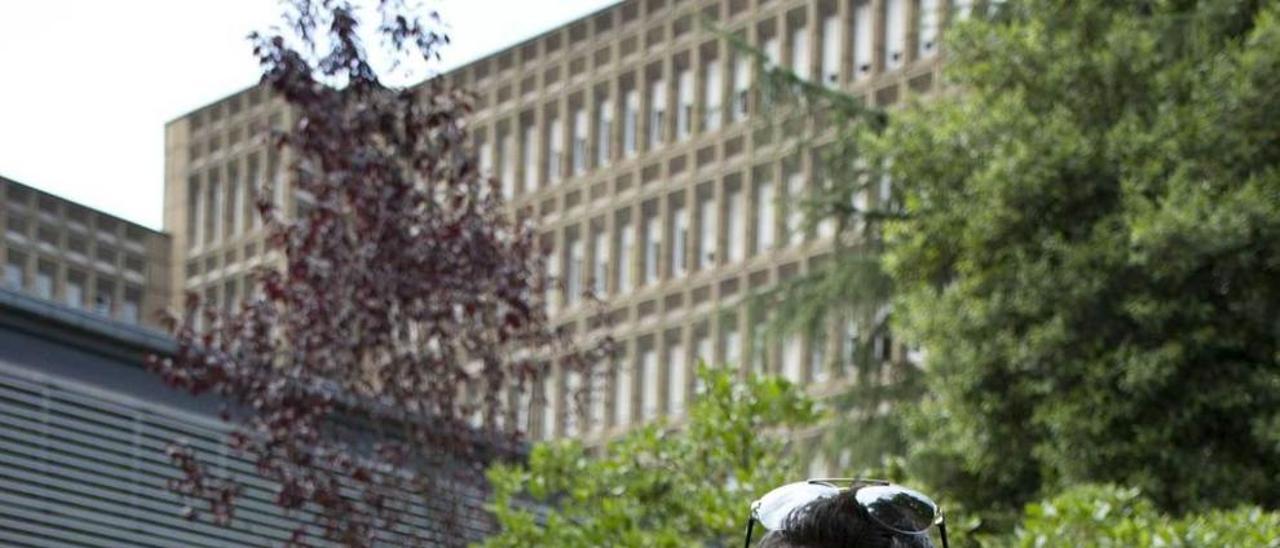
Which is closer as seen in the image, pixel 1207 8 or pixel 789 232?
pixel 1207 8

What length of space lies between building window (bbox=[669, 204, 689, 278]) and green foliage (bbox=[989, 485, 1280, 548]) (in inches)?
1800

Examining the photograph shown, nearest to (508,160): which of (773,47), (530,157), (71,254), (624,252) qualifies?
(530,157)

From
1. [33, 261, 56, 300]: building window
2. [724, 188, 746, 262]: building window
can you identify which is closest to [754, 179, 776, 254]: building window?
[724, 188, 746, 262]: building window

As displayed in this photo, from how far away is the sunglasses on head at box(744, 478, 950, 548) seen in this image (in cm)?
242

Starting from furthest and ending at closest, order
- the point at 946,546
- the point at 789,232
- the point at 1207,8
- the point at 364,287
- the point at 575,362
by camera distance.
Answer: the point at 789,232
the point at 1207,8
the point at 575,362
the point at 364,287
the point at 946,546

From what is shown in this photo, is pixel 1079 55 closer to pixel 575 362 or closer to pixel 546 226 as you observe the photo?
pixel 575 362

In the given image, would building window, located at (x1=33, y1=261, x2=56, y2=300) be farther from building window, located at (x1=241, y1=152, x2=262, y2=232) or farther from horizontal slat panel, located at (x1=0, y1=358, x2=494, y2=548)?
horizontal slat panel, located at (x1=0, y1=358, x2=494, y2=548)

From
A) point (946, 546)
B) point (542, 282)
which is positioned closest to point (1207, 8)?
point (542, 282)

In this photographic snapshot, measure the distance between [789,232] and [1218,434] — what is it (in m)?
6.72

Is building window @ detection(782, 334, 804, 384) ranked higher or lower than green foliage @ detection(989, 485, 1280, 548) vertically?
higher

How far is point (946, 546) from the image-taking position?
2551mm

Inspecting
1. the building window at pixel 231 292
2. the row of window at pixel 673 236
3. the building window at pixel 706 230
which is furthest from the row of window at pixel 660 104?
the building window at pixel 231 292

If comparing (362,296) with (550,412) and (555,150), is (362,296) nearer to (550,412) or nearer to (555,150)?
(550,412)

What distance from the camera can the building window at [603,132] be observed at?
64.1 meters
